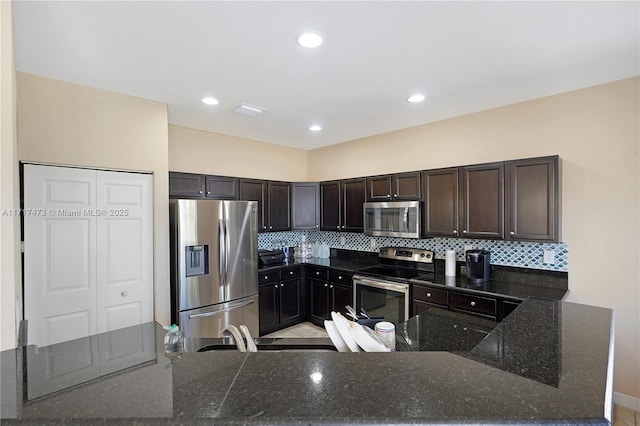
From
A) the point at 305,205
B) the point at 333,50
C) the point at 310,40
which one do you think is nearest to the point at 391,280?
the point at 305,205

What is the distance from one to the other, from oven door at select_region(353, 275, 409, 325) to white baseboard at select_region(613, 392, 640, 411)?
5.91 feet

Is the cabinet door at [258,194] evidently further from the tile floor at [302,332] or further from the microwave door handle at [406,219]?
the microwave door handle at [406,219]

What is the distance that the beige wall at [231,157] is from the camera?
399 cm

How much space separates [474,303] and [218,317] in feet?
8.74

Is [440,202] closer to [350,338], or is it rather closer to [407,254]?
[407,254]

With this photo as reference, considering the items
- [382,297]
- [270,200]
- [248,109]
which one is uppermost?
[248,109]

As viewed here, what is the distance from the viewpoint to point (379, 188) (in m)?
4.11

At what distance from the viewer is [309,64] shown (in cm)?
234

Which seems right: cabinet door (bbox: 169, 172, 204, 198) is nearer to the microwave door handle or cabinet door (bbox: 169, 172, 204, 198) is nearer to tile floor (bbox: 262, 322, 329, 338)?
tile floor (bbox: 262, 322, 329, 338)

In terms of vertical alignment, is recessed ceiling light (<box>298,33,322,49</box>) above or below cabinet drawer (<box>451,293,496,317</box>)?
above

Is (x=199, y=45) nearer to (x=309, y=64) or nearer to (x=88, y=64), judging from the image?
(x=309, y=64)

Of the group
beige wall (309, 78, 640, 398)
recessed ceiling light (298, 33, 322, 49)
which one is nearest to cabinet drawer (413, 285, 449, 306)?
beige wall (309, 78, 640, 398)

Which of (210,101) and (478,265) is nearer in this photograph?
(210,101)

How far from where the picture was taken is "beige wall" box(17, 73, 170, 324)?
2463 mm
